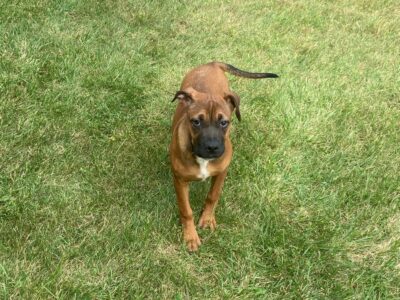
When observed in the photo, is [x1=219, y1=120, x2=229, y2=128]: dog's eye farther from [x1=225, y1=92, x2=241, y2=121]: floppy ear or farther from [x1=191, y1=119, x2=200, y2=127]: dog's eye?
[x1=225, y1=92, x2=241, y2=121]: floppy ear

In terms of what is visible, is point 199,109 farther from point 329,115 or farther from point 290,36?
point 290,36

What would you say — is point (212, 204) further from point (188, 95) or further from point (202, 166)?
point (188, 95)

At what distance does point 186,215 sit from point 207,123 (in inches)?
38.0

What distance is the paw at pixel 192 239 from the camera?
4312mm

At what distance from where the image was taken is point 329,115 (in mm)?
6180

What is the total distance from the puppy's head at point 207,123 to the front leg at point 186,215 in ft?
1.48

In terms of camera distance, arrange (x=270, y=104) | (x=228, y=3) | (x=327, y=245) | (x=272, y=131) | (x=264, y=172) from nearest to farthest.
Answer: (x=327, y=245) < (x=264, y=172) < (x=272, y=131) < (x=270, y=104) < (x=228, y=3)

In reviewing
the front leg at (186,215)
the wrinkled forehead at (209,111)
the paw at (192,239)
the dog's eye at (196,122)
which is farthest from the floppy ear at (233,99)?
the paw at (192,239)

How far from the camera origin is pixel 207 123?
3.92 meters

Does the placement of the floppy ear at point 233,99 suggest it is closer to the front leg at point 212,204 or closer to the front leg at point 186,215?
the front leg at point 212,204

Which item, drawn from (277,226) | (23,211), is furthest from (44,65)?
(277,226)

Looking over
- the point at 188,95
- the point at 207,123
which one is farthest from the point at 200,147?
the point at 188,95

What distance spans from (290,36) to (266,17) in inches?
31.5

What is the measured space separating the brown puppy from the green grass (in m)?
0.23
